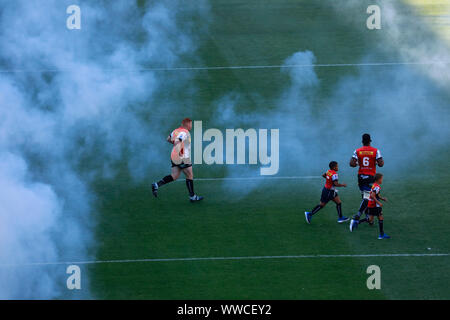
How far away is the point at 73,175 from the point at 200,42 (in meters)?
7.75

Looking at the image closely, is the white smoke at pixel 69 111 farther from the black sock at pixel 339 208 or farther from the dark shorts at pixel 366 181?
the dark shorts at pixel 366 181

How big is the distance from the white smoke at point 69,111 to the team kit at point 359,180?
1953 millimetres

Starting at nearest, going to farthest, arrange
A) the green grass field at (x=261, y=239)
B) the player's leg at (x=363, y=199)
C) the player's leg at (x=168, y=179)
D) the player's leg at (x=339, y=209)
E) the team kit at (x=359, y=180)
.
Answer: the green grass field at (x=261, y=239) < the team kit at (x=359, y=180) < the player's leg at (x=363, y=199) < the player's leg at (x=339, y=209) < the player's leg at (x=168, y=179)

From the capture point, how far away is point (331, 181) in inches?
539

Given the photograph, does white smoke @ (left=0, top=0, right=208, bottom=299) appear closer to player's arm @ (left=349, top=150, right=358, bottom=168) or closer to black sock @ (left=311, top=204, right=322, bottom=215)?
black sock @ (left=311, top=204, right=322, bottom=215)

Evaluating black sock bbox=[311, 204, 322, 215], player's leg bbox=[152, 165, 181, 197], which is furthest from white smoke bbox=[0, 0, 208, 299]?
black sock bbox=[311, 204, 322, 215]

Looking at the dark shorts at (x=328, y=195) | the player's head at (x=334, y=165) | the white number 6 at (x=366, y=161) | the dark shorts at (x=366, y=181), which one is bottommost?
the dark shorts at (x=328, y=195)

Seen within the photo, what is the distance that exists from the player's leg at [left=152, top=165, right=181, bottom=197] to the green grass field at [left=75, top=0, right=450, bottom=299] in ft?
0.91

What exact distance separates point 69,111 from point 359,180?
8.28 metres

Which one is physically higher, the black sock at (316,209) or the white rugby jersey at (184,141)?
the white rugby jersey at (184,141)

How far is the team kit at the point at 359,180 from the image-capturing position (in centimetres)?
1327

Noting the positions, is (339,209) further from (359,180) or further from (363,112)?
(363,112)

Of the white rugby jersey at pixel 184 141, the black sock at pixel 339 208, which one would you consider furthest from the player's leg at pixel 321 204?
the white rugby jersey at pixel 184 141

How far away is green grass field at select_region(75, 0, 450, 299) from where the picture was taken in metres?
11.6
